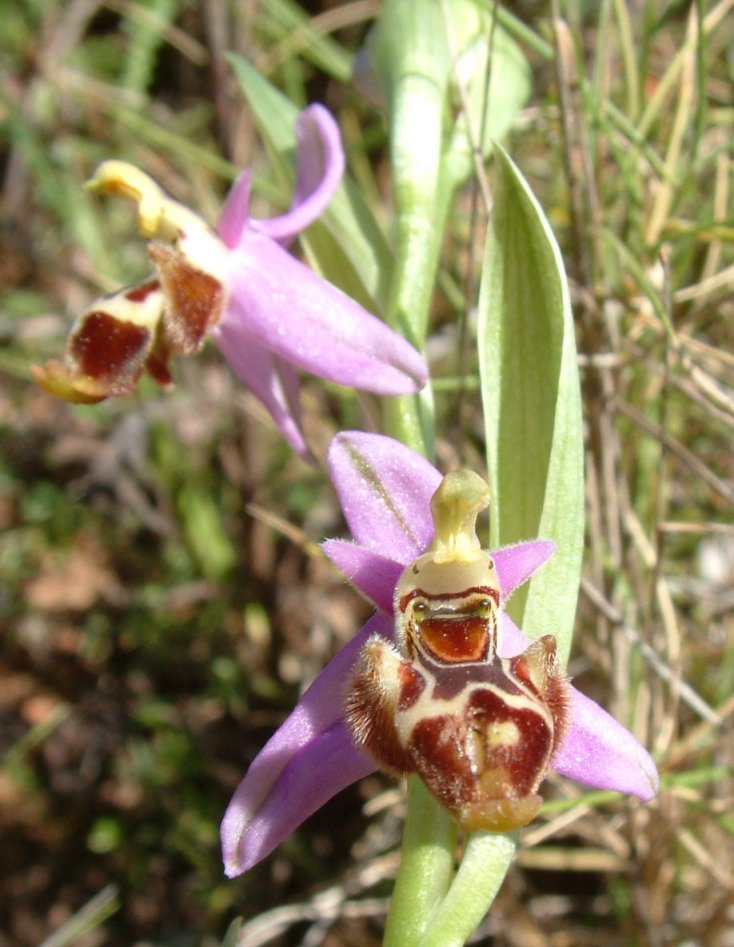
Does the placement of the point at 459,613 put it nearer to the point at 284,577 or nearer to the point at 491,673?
the point at 491,673

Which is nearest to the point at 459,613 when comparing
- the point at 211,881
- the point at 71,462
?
the point at 211,881

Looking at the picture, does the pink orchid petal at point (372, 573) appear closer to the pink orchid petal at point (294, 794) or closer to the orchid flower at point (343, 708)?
the orchid flower at point (343, 708)

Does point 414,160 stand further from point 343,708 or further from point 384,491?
point 343,708

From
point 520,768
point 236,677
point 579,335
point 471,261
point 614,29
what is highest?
point 614,29

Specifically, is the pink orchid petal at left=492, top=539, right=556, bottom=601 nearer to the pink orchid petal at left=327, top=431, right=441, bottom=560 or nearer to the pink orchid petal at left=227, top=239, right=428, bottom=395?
the pink orchid petal at left=327, top=431, right=441, bottom=560

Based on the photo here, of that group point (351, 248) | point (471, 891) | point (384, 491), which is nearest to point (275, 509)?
point (351, 248)

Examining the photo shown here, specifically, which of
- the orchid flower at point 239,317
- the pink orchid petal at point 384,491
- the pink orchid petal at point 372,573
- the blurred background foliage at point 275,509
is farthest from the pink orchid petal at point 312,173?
the pink orchid petal at point 372,573

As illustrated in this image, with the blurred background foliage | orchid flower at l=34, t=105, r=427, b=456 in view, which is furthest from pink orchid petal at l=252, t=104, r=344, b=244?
the blurred background foliage
